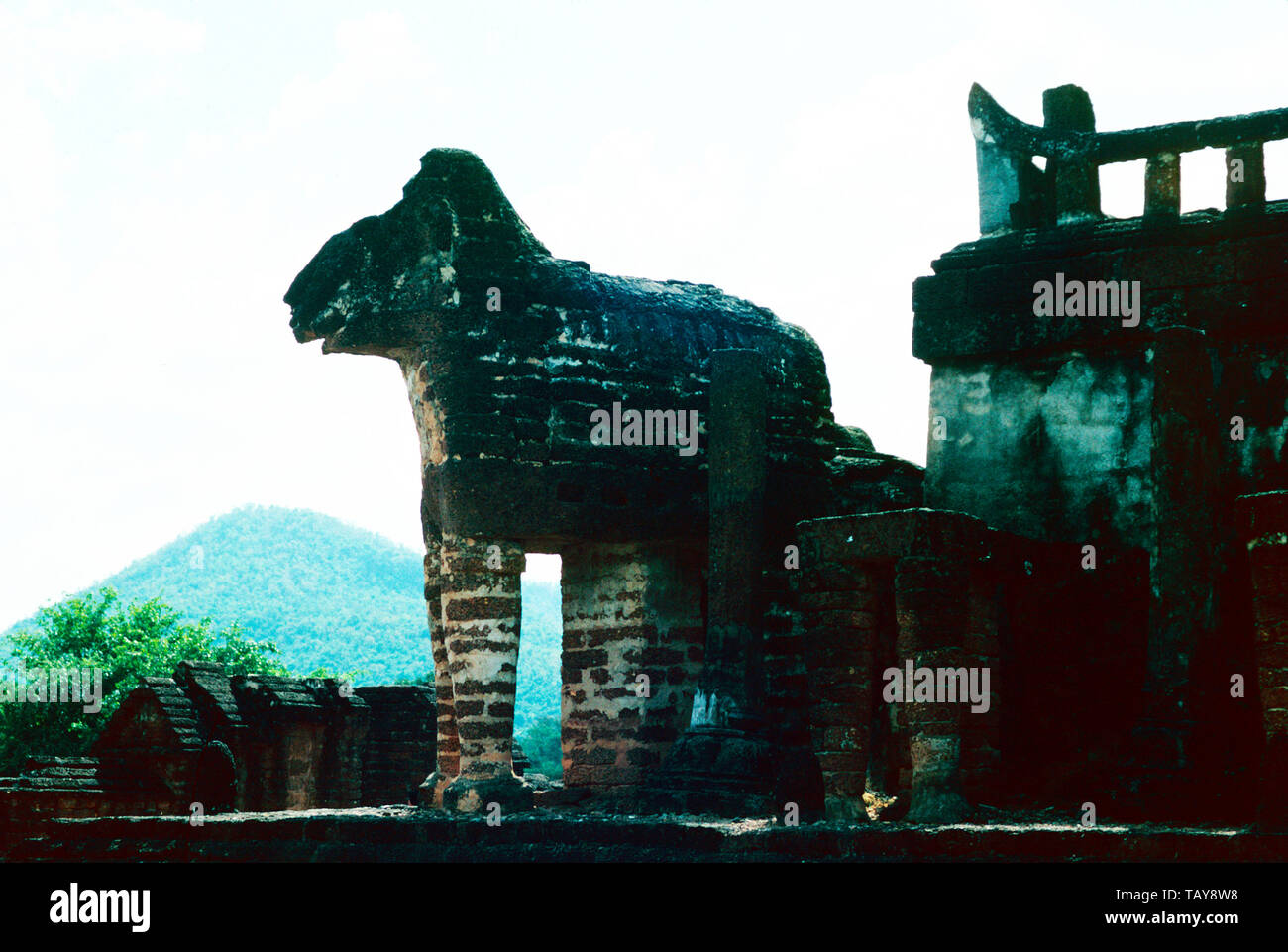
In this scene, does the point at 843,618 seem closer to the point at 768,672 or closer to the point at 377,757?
the point at 768,672

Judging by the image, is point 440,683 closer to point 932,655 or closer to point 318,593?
point 932,655

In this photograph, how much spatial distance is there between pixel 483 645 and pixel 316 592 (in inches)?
3923

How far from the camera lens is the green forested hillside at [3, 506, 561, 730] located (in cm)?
9131

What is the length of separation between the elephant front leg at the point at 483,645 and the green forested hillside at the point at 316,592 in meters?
64.2

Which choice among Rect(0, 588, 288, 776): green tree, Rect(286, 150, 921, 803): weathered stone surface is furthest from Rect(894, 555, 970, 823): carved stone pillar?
Rect(0, 588, 288, 776): green tree

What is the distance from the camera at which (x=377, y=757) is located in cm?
2002

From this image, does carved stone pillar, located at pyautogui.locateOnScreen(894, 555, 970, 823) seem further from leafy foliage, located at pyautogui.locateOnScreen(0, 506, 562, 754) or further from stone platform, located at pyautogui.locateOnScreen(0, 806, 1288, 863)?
leafy foliage, located at pyautogui.locateOnScreen(0, 506, 562, 754)

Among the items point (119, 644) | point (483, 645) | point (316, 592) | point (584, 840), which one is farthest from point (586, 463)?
point (316, 592)

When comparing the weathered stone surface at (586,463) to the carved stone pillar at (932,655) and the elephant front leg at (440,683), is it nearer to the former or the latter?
the elephant front leg at (440,683)

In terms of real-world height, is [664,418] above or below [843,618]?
above

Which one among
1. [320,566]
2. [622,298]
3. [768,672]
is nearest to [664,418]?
[622,298]
